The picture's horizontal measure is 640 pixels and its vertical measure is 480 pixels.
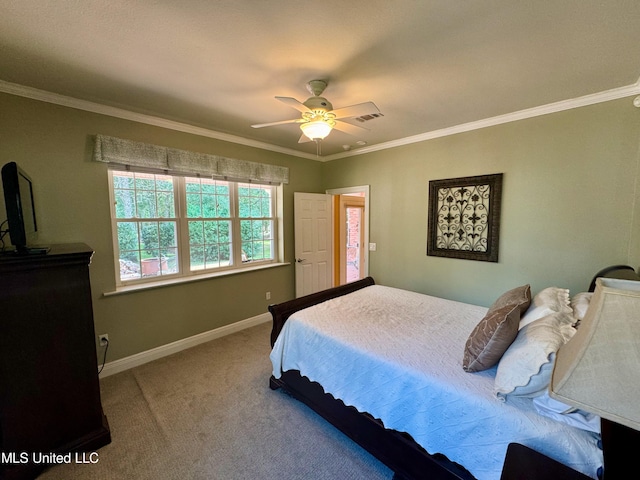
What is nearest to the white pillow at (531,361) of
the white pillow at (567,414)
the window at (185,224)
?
the white pillow at (567,414)

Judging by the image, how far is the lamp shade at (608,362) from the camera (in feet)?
1.94

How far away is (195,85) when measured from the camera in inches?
83.9

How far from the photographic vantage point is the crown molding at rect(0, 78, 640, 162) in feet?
7.11

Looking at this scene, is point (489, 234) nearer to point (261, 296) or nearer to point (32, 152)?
point (261, 296)

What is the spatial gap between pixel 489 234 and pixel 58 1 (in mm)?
3767

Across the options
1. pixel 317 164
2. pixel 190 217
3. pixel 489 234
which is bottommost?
pixel 489 234

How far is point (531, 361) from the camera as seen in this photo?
46.3 inches

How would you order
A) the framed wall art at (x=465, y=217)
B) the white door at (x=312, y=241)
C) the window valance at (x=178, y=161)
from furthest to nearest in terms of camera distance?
the white door at (x=312, y=241), the framed wall art at (x=465, y=217), the window valance at (x=178, y=161)

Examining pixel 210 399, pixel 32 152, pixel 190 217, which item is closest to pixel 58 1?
pixel 32 152

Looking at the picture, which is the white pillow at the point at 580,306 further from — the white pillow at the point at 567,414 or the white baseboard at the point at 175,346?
the white baseboard at the point at 175,346

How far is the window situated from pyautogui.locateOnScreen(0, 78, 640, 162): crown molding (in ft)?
1.81

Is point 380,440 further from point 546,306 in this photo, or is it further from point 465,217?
point 465,217

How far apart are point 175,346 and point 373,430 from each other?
7.88 ft

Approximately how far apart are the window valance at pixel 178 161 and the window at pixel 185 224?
159 millimetres
